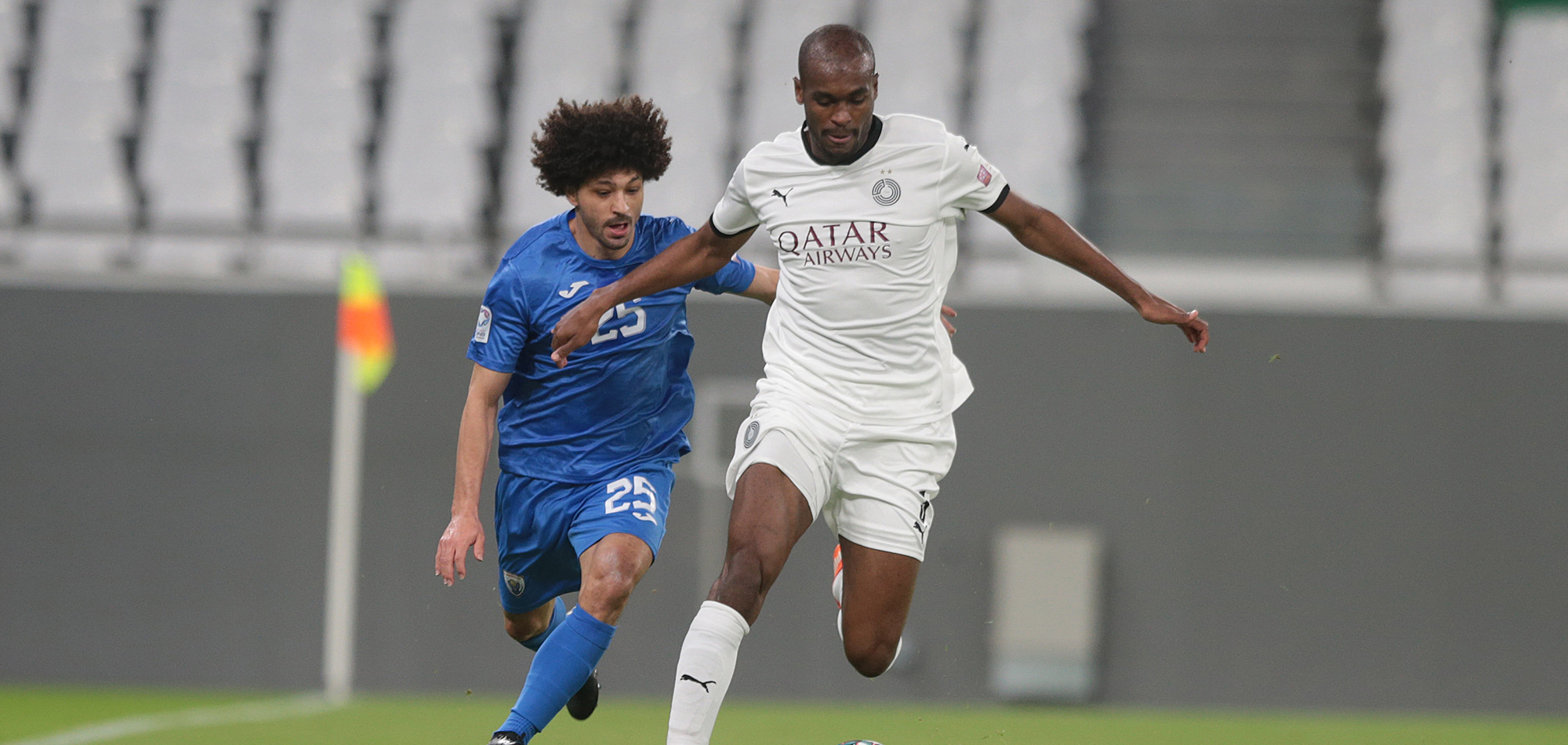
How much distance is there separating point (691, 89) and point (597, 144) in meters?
6.24

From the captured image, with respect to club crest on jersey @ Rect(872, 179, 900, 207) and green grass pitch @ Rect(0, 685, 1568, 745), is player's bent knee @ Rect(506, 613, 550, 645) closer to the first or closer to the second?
green grass pitch @ Rect(0, 685, 1568, 745)

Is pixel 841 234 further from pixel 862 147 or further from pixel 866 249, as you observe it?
pixel 862 147

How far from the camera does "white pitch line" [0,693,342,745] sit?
7511mm

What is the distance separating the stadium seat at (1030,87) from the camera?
36.6ft

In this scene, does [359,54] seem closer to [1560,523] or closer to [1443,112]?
[1443,112]

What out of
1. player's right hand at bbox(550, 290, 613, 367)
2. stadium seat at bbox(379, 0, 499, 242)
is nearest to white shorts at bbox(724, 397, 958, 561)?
player's right hand at bbox(550, 290, 613, 367)

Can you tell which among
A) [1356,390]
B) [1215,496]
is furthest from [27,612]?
[1356,390]

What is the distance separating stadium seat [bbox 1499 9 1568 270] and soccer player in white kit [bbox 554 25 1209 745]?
639cm

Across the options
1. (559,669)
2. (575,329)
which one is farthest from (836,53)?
(559,669)

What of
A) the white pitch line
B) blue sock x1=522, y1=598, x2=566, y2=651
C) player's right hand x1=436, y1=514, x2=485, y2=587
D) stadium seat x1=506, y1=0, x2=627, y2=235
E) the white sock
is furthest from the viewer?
stadium seat x1=506, y1=0, x2=627, y2=235

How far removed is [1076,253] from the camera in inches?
201

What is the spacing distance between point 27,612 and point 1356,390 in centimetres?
796

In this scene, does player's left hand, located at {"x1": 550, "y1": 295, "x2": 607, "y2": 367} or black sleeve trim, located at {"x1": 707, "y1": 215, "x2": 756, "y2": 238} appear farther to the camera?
black sleeve trim, located at {"x1": 707, "y1": 215, "x2": 756, "y2": 238}

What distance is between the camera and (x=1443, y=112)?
1137 centimetres
